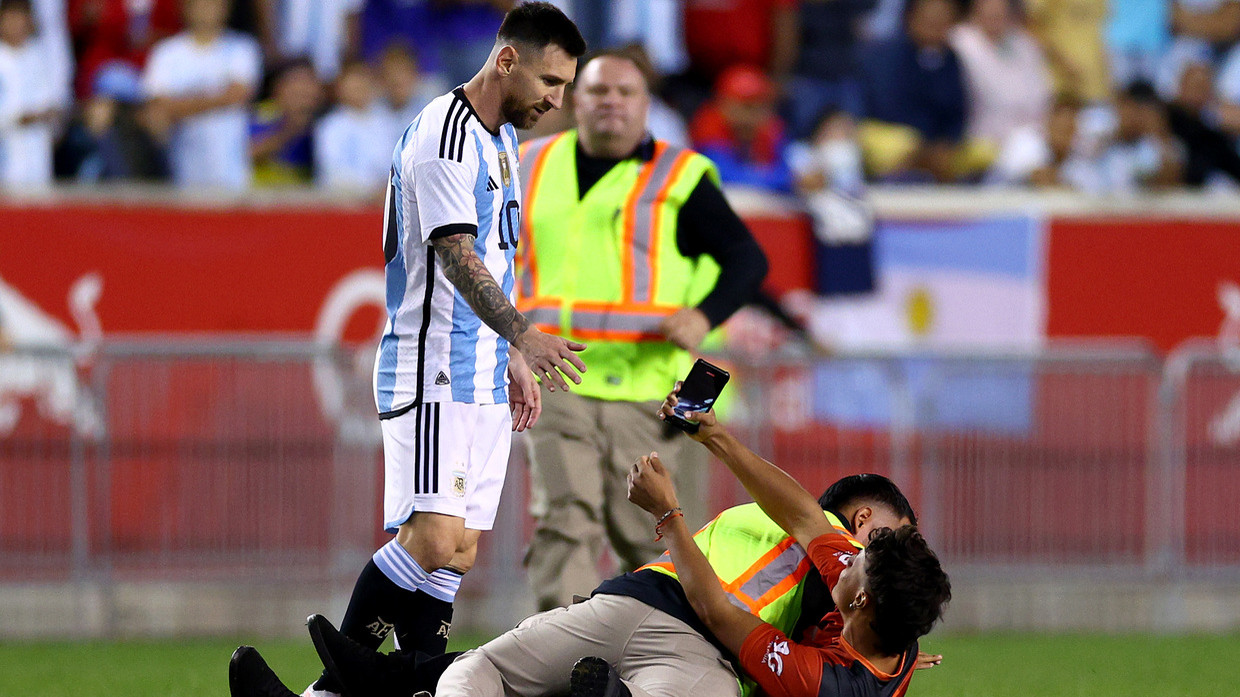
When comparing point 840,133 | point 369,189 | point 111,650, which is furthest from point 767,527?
point 840,133

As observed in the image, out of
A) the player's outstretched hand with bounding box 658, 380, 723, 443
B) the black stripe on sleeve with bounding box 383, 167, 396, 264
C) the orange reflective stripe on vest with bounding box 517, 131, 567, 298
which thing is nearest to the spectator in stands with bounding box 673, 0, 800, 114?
the orange reflective stripe on vest with bounding box 517, 131, 567, 298

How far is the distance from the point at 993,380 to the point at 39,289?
5.79 metres

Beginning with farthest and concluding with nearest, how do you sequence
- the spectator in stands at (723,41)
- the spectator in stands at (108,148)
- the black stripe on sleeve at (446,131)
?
the spectator in stands at (723,41) → the spectator in stands at (108,148) → the black stripe on sleeve at (446,131)

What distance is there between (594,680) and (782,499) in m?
0.88

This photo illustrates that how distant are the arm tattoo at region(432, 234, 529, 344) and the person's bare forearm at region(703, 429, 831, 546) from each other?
82 cm

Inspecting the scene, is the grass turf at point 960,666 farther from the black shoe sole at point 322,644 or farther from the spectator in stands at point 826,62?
the spectator in stands at point 826,62

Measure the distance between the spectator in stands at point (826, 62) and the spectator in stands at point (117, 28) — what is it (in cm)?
474

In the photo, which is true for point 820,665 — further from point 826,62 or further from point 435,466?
point 826,62

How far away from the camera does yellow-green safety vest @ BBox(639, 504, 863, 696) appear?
16.9 feet

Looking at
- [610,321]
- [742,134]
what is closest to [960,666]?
[610,321]

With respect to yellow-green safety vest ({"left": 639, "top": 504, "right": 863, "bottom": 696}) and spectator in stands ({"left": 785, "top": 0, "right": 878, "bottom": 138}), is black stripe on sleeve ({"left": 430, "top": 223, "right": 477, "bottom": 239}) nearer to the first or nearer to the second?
yellow-green safety vest ({"left": 639, "top": 504, "right": 863, "bottom": 696})

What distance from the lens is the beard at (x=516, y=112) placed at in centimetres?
526

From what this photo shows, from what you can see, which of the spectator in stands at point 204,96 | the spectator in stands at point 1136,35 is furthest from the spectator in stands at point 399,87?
the spectator in stands at point 1136,35

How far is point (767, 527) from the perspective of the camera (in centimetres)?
526
